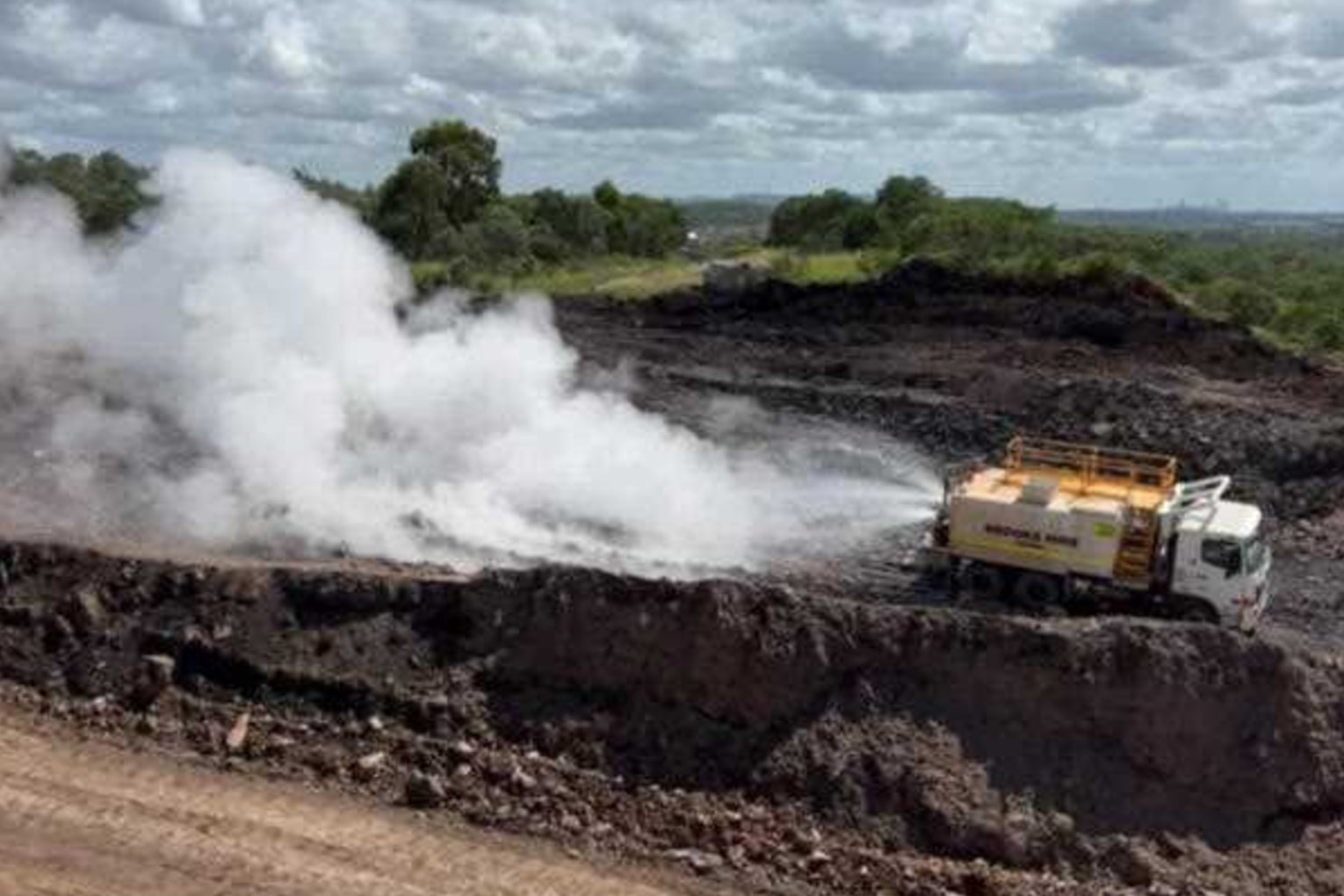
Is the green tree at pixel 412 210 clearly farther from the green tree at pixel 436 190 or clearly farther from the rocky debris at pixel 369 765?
the rocky debris at pixel 369 765

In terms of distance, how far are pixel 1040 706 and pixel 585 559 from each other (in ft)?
26.8

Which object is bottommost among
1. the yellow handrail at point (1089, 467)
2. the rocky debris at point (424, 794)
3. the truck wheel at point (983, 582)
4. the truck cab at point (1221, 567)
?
the rocky debris at point (424, 794)

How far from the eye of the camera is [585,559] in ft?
75.0

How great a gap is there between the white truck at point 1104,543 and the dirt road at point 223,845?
9.96 m

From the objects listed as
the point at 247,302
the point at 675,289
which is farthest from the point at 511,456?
the point at 675,289

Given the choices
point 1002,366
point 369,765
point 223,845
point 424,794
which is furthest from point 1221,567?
point 1002,366

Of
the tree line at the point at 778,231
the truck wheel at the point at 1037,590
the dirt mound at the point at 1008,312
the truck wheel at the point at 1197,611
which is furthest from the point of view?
the tree line at the point at 778,231

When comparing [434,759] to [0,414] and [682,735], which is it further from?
[0,414]

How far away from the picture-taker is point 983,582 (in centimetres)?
2289

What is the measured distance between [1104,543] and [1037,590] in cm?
120

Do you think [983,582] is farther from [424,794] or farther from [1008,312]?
[1008,312]

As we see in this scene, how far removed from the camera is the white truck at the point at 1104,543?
2150 cm

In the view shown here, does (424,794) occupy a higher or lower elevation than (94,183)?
lower

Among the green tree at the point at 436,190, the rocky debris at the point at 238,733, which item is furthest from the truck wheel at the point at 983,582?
the green tree at the point at 436,190
